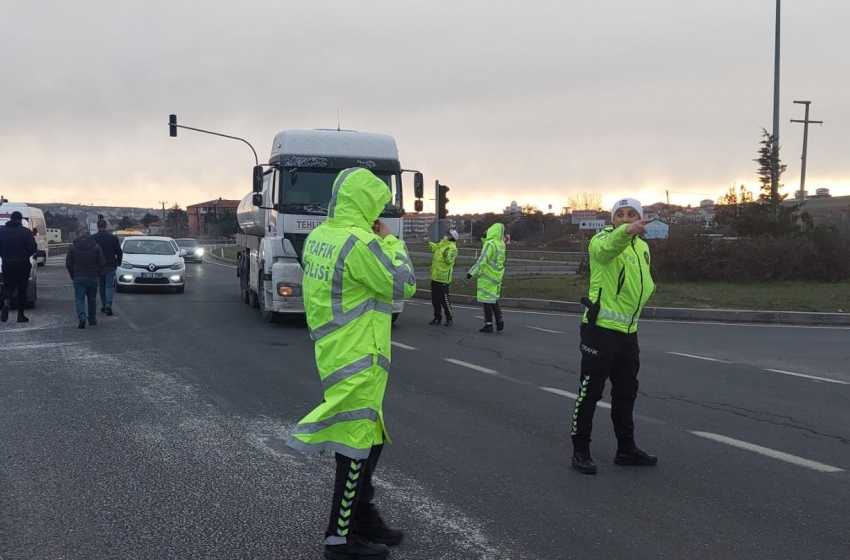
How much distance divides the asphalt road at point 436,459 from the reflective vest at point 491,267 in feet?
7.62

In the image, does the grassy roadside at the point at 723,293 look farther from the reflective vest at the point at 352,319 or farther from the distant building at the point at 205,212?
the distant building at the point at 205,212

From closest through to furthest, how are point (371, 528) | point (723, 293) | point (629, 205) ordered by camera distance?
point (371, 528) < point (629, 205) < point (723, 293)

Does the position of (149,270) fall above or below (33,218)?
below

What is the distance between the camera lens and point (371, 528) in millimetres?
4305

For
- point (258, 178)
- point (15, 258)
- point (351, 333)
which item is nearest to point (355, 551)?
point (351, 333)

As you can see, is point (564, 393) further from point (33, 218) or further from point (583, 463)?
point (33, 218)

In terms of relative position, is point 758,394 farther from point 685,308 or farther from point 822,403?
point 685,308

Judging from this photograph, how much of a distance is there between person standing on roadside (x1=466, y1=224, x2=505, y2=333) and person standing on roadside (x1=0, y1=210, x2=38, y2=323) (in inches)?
Result: 296

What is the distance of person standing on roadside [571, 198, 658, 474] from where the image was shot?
18.8 ft

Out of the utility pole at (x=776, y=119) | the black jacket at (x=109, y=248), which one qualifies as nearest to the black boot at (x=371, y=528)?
the black jacket at (x=109, y=248)

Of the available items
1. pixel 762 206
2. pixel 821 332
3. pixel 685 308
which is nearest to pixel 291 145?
pixel 685 308

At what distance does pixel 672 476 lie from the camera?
5707 millimetres

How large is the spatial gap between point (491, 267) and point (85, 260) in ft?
21.9

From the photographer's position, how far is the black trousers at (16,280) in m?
14.3
